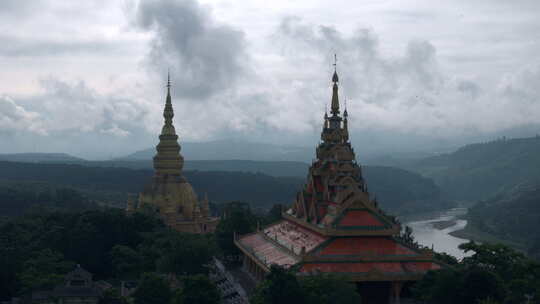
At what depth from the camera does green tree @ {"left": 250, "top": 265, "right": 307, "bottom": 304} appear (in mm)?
33625

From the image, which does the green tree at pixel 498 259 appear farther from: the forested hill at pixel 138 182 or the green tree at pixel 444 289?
the forested hill at pixel 138 182

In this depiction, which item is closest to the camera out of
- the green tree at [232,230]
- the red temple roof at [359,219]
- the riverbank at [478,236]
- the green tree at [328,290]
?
the green tree at [328,290]

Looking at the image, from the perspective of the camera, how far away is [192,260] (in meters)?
48.6

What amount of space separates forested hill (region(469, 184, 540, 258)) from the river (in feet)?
18.0

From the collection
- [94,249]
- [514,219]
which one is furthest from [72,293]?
[514,219]

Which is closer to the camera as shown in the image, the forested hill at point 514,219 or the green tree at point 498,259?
the green tree at point 498,259

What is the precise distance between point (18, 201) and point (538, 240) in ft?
285

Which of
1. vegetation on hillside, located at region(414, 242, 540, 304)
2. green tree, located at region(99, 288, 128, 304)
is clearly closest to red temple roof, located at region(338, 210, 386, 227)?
vegetation on hillside, located at region(414, 242, 540, 304)

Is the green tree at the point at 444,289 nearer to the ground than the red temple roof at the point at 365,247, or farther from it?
nearer to the ground

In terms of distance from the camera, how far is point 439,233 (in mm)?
135750

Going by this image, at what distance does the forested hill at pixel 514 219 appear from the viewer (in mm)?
130625

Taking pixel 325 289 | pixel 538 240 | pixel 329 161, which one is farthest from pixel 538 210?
pixel 325 289

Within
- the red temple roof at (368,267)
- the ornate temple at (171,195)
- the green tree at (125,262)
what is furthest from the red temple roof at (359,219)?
the ornate temple at (171,195)

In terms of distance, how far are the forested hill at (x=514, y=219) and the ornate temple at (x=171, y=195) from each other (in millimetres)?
62180
